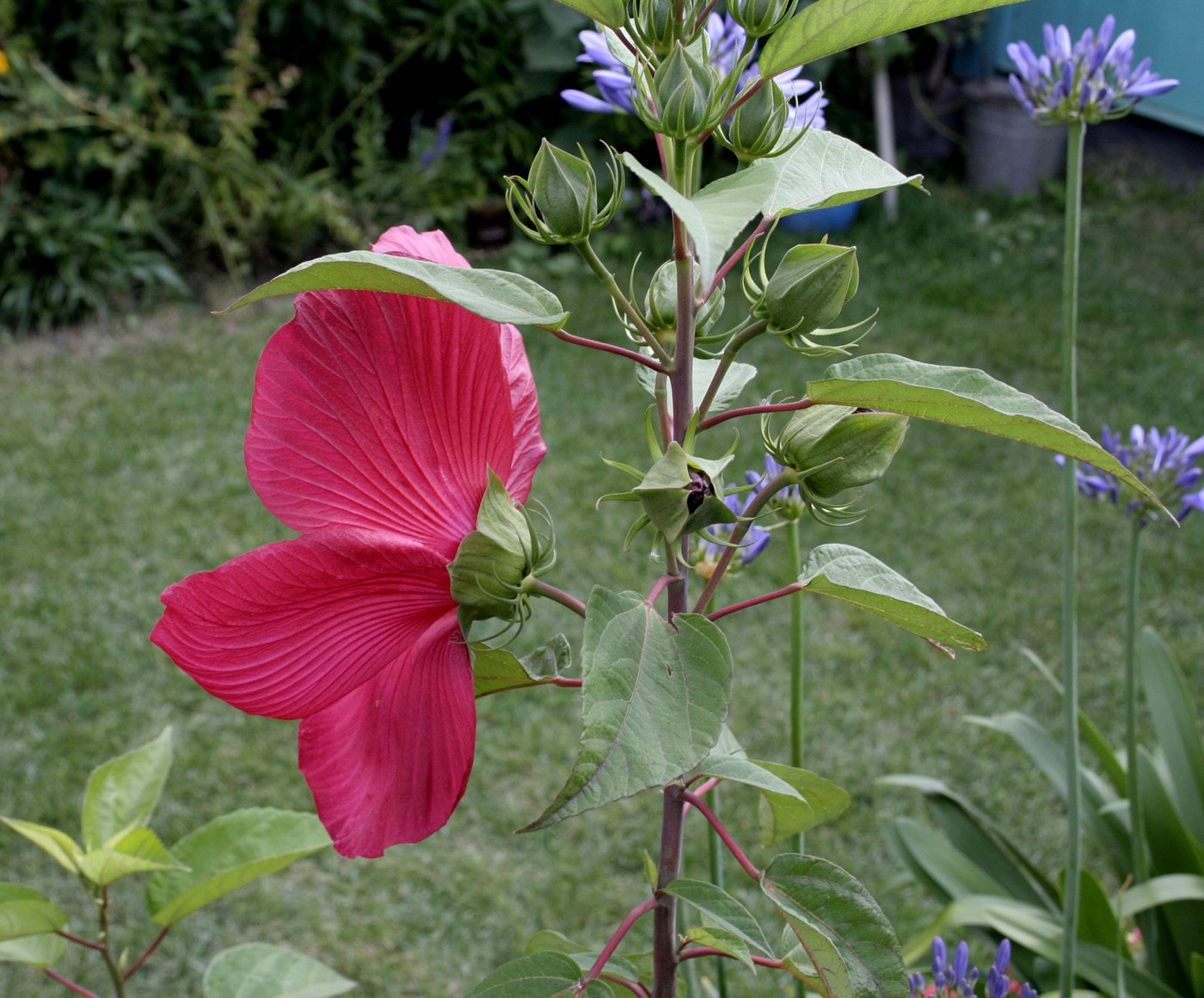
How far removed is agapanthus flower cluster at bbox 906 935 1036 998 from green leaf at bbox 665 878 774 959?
0.33 meters

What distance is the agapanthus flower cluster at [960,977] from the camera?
2.45 feet

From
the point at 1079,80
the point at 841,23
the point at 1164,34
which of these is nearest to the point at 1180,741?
the point at 1079,80

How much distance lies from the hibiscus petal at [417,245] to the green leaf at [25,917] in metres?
0.45

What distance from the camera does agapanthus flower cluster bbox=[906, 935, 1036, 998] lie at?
0.75 meters

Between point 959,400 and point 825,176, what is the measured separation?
128 mm

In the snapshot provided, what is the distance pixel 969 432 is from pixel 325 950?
75.7 inches

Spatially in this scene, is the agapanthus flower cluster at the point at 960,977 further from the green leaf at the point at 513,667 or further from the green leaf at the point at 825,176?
the green leaf at the point at 825,176

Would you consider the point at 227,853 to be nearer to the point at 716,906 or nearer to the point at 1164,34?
the point at 716,906

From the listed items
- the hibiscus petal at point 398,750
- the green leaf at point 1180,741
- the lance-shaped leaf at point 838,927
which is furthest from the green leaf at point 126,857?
the green leaf at point 1180,741

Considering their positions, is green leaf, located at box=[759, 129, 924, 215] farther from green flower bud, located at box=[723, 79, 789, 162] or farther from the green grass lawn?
the green grass lawn

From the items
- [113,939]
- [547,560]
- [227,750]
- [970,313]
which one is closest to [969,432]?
[970,313]

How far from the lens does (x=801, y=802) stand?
0.53 meters

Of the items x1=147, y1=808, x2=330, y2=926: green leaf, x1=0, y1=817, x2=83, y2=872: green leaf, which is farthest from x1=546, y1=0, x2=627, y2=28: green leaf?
x1=0, y1=817, x2=83, y2=872: green leaf

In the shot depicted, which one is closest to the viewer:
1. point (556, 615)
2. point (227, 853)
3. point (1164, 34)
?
point (227, 853)
